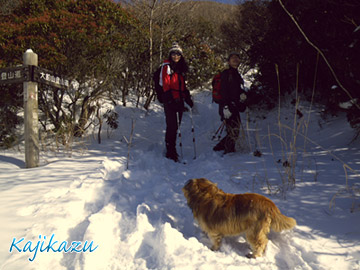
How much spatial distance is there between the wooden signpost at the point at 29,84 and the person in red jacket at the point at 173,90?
207cm

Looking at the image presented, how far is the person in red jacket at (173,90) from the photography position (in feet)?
14.8

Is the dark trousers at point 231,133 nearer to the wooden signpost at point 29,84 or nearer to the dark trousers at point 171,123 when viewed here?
the dark trousers at point 171,123

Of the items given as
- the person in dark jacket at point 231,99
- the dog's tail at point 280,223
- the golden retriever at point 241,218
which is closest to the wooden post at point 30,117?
the golden retriever at point 241,218

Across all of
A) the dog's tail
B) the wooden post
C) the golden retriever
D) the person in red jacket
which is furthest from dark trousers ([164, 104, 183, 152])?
the dog's tail

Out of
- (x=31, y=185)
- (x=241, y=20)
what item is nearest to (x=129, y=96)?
(x=31, y=185)

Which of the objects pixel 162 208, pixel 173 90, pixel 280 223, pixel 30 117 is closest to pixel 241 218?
pixel 280 223

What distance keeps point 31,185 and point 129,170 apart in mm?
1363

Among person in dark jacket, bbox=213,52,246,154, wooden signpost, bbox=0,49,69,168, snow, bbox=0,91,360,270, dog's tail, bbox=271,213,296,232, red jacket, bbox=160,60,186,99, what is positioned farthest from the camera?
person in dark jacket, bbox=213,52,246,154

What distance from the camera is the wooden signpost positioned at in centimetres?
382

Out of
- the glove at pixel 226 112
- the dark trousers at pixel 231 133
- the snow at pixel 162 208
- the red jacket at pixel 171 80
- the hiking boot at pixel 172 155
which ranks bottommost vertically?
the snow at pixel 162 208

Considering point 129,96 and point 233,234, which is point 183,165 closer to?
point 233,234

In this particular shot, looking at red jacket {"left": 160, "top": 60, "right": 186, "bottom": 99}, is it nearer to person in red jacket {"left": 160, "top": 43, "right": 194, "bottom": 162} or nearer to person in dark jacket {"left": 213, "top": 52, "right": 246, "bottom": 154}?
person in red jacket {"left": 160, "top": 43, "right": 194, "bottom": 162}

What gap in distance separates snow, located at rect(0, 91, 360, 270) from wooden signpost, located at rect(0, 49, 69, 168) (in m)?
0.30

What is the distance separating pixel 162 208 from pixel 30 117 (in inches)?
116
